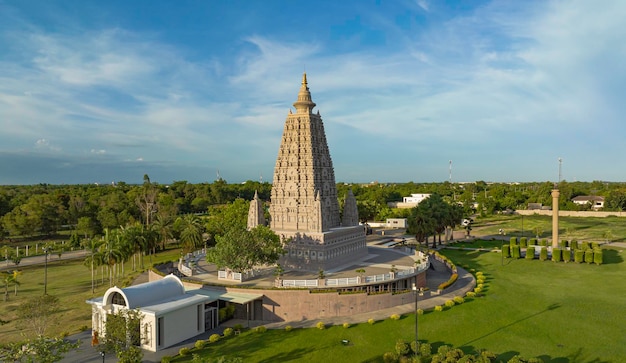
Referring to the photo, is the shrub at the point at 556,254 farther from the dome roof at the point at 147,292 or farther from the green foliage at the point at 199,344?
the dome roof at the point at 147,292

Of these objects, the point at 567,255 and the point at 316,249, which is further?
the point at 567,255

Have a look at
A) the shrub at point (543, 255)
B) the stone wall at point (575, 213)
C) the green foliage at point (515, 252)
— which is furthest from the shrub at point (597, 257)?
the stone wall at point (575, 213)

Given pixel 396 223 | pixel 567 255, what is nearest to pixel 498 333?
pixel 567 255

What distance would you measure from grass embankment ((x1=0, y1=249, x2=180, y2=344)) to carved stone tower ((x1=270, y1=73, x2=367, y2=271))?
20494mm

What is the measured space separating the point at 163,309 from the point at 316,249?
21437 millimetres

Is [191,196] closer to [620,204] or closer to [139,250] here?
[139,250]

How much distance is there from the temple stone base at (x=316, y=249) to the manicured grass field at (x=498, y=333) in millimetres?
14370

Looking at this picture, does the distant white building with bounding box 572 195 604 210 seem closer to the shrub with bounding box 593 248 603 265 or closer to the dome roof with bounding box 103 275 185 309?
the shrub with bounding box 593 248 603 265

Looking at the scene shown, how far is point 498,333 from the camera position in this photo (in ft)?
111

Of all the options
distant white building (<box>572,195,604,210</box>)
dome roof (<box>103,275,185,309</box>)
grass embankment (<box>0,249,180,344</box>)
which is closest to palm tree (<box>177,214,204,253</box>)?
grass embankment (<box>0,249,180,344</box>)

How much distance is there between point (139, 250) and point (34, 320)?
2364 centimetres

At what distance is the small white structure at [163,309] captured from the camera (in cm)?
3138

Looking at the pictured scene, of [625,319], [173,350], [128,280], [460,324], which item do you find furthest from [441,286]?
[128,280]

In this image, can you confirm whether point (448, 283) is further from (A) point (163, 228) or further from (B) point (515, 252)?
(A) point (163, 228)
